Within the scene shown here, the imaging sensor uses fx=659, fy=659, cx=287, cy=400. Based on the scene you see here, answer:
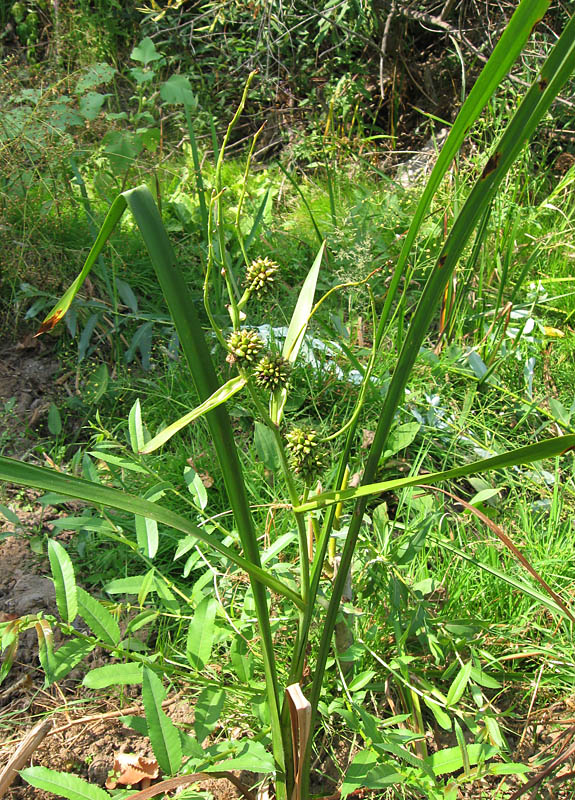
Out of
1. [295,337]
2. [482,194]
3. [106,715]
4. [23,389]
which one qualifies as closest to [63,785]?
[106,715]

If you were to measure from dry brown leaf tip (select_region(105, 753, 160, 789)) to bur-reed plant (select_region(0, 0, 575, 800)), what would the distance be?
0.94ft

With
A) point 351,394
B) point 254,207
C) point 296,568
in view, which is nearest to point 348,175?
point 254,207

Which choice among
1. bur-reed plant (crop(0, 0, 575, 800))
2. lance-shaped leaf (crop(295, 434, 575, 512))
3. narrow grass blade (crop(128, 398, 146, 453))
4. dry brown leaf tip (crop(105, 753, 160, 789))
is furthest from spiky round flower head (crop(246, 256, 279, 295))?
dry brown leaf tip (crop(105, 753, 160, 789))

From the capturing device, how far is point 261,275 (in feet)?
2.72

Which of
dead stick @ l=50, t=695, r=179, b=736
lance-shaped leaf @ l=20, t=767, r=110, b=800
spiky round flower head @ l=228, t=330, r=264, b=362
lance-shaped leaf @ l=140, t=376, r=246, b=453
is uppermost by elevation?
spiky round flower head @ l=228, t=330, r=264, b=362

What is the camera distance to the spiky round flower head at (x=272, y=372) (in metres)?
0.79

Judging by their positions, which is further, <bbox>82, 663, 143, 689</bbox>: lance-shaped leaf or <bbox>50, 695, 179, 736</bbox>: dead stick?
<bbox>50, 695, 179, 736</bbox>: dead stick

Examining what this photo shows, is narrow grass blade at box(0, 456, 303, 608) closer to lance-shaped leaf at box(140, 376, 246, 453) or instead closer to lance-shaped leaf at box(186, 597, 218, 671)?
lance-shaped leaf at box(140, 376, 246, 453)

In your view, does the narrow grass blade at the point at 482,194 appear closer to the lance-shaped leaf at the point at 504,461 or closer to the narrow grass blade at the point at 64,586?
the lance-shaped leaf at the point at 504,461

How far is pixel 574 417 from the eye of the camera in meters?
1.89

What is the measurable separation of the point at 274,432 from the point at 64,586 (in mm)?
407

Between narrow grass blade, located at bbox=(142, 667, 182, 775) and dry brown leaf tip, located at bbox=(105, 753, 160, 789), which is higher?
narrow grass blade, located at bbox=(142, 667, 182, 775)

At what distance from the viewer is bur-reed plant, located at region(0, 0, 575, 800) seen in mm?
623

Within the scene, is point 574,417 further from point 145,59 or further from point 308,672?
point 145,59
